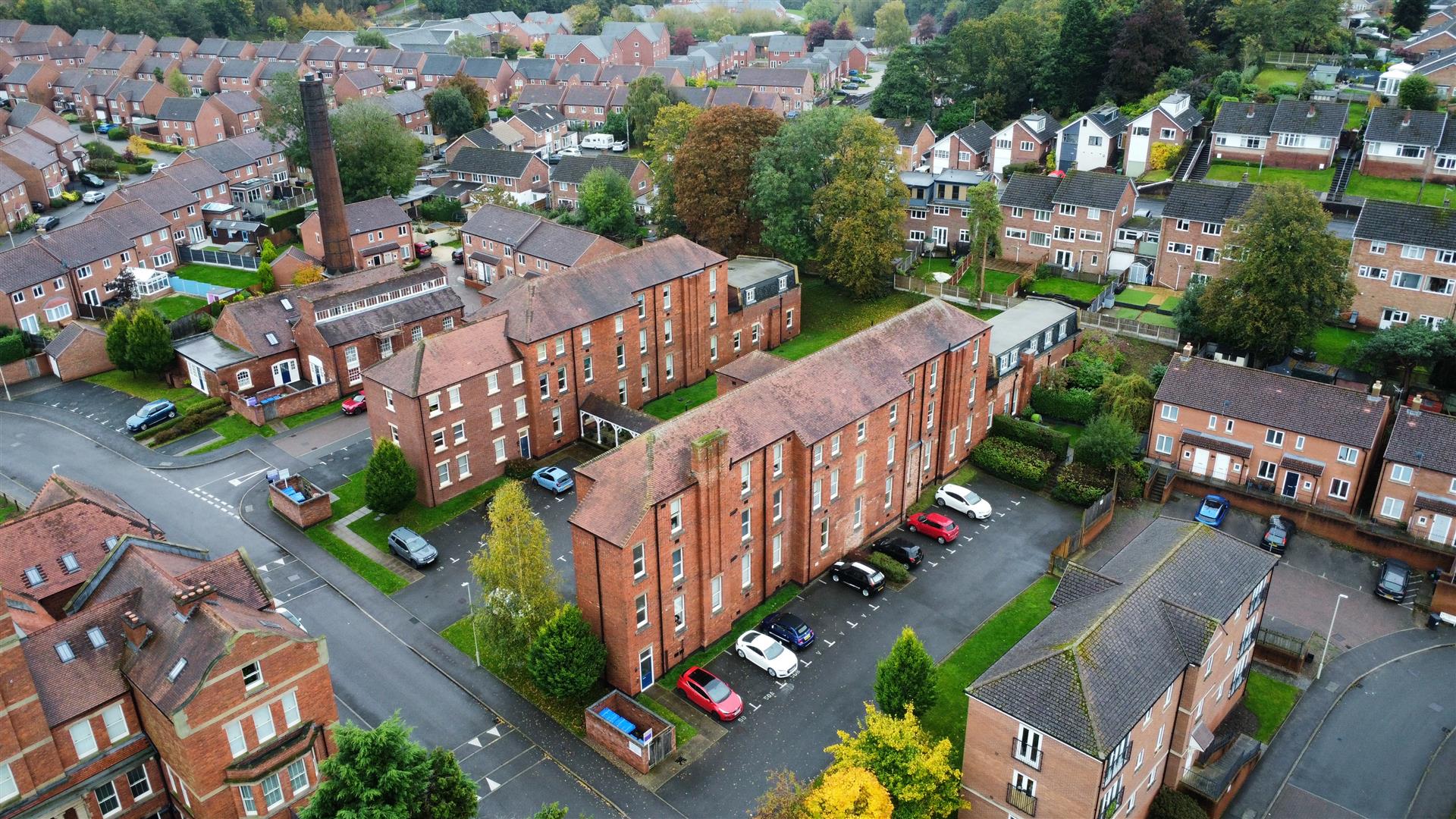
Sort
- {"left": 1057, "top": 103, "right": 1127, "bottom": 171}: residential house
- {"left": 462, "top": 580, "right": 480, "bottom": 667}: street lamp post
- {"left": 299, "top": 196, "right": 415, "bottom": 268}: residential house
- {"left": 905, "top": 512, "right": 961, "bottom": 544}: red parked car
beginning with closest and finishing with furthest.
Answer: {"left": 462, "top": 580, "right": 480, "bottom": 667}: street lamp post, {"left": 905, "top": 512, "right": 961, "bottom": 544}: red parked car, {"left": 299, "top": 196, "right": 415, "bottom": 268}: residential house, {"left": 1057, "top": 103, "right": 1127, "bottom": 171}: residential house

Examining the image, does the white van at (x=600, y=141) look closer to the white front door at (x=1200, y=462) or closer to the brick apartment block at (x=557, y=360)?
the brick apartment block at (x=557, y=360)

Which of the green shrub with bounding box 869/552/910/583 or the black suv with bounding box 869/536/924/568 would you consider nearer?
the green shrub with bounding box 869/552/910/583

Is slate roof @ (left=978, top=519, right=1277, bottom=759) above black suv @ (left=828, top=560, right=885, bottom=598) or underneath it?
above

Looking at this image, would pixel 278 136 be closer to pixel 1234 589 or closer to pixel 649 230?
pixel 649 230

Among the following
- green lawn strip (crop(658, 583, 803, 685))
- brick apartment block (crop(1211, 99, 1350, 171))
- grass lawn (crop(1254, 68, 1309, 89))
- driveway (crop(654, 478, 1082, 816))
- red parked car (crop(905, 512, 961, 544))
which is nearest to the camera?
driveway (crop(654, 478, 1082, 816))

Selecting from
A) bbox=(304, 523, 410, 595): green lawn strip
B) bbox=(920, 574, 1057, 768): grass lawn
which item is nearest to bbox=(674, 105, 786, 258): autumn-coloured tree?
bbox=(304, 523, 410, 595): green lawn strip

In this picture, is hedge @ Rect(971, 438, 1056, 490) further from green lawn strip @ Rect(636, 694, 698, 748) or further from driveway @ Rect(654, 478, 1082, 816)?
green lawn strip @ Rect(636, 694, 698, 748)

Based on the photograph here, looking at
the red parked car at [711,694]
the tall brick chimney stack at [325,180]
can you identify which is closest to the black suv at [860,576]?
the red parked car at [711,694]

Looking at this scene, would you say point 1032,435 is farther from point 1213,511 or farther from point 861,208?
point 861,208
